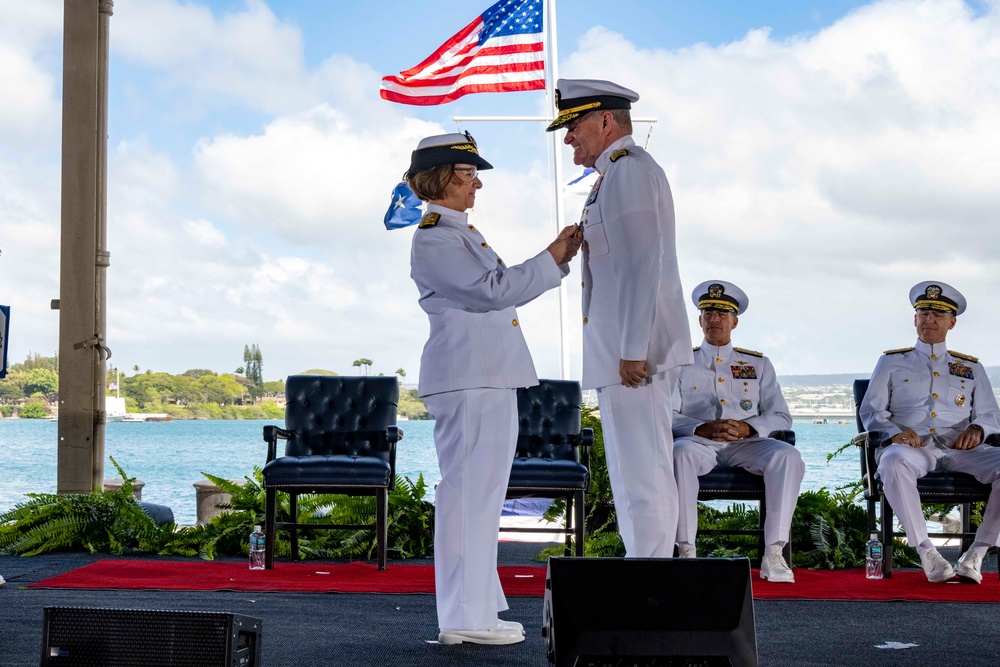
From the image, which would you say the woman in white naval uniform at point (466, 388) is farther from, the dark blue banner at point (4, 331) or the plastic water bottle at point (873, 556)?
the plastic water bottle at point (873, 556)

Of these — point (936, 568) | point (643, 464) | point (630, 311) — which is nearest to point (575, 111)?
point (630, 311)

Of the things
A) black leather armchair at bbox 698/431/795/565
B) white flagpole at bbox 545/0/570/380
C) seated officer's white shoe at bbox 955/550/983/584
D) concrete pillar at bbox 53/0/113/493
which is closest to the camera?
seated officer's white shoe at bbox 955/550/983/584

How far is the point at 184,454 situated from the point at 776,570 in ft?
157

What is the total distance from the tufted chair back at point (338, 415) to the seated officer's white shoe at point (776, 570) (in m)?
2.09

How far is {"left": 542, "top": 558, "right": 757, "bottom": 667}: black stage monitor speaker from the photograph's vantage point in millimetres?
2152

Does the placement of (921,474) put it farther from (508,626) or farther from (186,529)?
(186,529)

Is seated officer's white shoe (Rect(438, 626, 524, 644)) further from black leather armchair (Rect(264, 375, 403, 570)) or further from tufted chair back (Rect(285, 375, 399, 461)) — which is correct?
tufted chair back (Rect(285, 375, 399, 461))

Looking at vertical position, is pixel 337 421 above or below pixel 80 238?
below

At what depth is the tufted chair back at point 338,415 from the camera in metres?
5.50

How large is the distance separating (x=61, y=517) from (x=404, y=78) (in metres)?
4.38

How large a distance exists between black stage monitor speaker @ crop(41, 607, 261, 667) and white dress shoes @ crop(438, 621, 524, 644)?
1.04 m

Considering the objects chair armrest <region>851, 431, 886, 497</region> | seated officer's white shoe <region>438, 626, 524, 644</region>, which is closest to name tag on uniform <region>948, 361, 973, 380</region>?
chair armrest <region>851, 431, 886, 497</region>

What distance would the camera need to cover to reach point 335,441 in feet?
18.1

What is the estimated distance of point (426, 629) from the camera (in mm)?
3422
